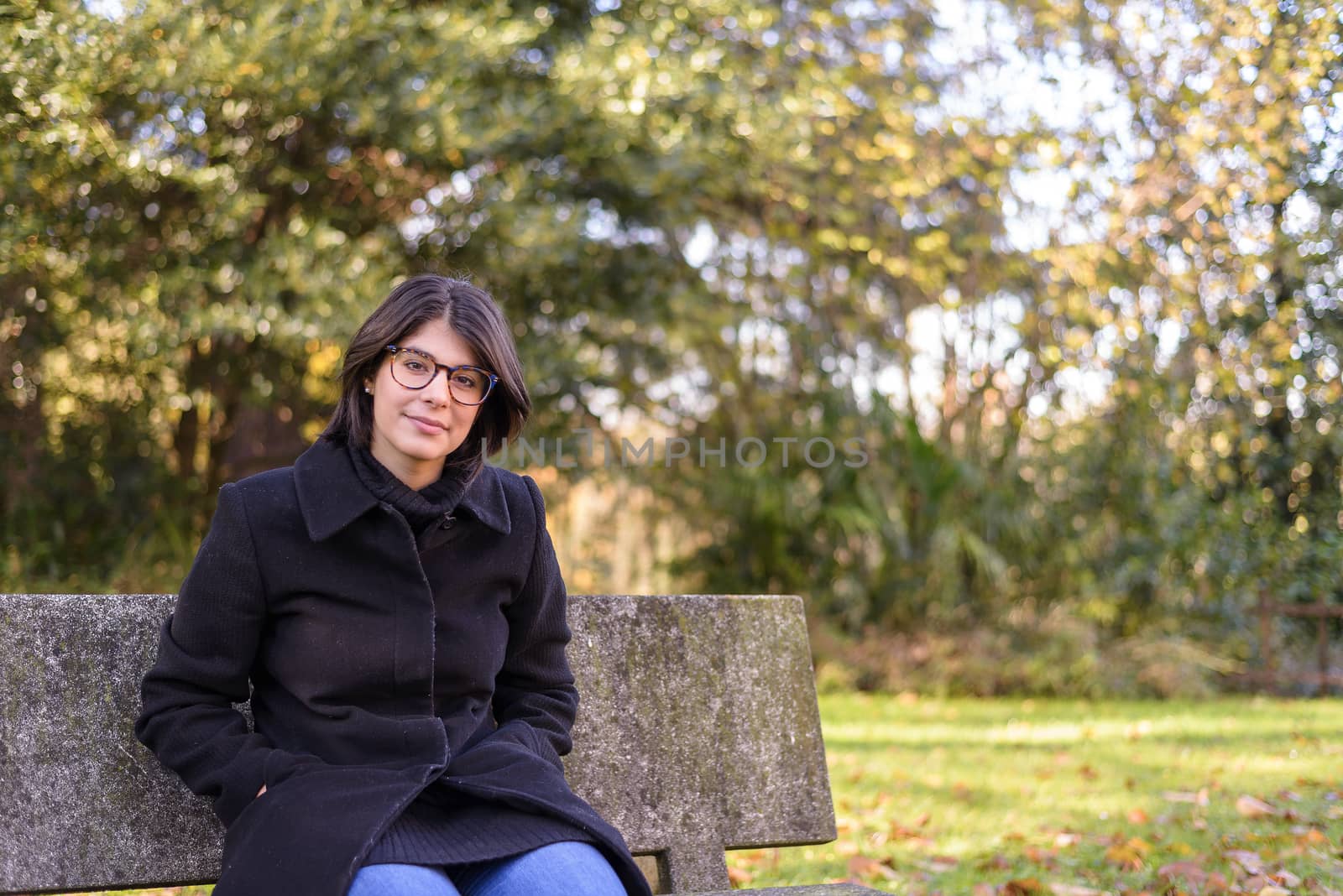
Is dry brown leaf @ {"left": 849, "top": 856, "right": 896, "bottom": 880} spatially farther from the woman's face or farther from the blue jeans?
the woman's face

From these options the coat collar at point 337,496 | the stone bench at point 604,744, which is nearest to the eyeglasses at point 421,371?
the coat collar at point 337,496

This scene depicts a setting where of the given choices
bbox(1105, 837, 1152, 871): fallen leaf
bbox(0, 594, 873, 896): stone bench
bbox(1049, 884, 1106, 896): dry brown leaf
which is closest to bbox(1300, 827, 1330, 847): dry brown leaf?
bbox(1105, 837, 1152, 871): fallen leaf

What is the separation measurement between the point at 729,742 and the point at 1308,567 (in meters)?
7.72

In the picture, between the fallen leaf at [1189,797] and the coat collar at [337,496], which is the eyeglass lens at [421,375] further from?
the fallen leaf at [1189,797]

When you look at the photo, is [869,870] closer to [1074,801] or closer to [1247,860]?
[1247,860]

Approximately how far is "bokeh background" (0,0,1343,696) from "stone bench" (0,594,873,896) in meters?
4.24

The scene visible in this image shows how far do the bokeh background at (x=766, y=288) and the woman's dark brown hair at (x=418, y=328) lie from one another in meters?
4.20

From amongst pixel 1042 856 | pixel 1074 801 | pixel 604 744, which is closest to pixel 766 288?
pixel 1074 801

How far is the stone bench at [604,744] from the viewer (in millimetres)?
2258

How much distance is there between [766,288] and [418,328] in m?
8.74

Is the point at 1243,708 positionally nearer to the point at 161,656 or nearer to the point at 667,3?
the point at 667,3

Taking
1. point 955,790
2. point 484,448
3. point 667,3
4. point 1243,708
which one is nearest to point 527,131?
point 667,3

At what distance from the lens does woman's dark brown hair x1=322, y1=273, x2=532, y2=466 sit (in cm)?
235

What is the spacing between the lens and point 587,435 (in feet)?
27.2
